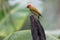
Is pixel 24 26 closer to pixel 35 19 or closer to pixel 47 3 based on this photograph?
pixel 47 3

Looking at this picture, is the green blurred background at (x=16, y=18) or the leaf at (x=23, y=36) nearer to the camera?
the leaf at (x=23, y=36)

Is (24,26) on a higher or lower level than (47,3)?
lower

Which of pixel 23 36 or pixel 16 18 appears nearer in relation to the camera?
pixel 23 36

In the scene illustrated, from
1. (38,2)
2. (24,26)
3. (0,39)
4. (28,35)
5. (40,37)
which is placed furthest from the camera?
(38,2)

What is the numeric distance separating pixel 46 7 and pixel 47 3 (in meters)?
0.07

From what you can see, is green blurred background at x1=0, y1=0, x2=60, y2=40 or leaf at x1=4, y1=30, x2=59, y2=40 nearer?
leaf at x1=4, y1=30, x2=59, y2=40

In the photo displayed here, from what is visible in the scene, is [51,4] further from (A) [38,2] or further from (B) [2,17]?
(B) [2,17]

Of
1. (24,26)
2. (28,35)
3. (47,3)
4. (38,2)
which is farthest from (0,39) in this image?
(47,3)

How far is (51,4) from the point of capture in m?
2.47

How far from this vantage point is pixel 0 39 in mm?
1358

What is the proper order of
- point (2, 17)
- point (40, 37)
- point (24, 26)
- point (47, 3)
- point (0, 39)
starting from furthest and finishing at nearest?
point (47, 3) → point (24, 26) → point (2, 17) → point (0, 39) → point (40, 37)

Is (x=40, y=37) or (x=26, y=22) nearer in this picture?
(x=40, y=37)

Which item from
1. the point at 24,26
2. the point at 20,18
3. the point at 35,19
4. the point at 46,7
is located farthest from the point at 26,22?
the point at 35,19

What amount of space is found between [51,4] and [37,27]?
5.69 feet
